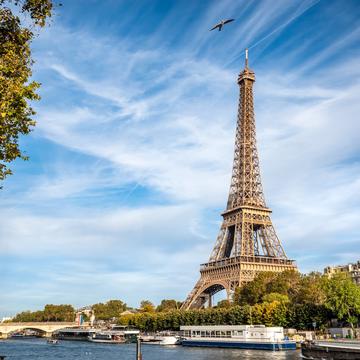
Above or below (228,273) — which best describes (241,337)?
below

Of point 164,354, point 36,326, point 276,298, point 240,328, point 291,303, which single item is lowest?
point 164,354

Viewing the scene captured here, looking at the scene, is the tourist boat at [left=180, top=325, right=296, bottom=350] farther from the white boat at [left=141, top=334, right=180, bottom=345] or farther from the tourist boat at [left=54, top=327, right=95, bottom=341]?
the tourist boat at [left=54, top=327, right=95, bottom=341]

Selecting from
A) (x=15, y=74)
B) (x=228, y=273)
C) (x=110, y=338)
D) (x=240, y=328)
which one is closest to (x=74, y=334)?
(x=110, y=338)

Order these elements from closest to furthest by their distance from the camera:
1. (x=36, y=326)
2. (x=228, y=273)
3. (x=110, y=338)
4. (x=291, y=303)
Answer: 1. (x=291, y=303)
2. (x=228, y=273)
3. (x=110, y=338)
4. (x=36, y=326)

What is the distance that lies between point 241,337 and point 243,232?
41.0 metres

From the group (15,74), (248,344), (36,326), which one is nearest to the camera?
(15,74)

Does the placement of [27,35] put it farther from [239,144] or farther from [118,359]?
[239,144]

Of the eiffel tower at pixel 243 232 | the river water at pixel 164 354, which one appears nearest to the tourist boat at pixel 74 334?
the eiffel tower at pixel 243 232

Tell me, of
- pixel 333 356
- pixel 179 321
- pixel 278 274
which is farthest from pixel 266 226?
pixel 333 356

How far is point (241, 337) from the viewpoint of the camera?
85.9 metres

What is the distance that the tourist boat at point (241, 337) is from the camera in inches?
3125

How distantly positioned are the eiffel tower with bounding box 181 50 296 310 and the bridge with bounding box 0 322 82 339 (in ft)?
203

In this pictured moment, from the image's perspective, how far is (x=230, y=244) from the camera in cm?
13800

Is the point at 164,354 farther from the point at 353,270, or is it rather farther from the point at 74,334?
the point at 353,270
